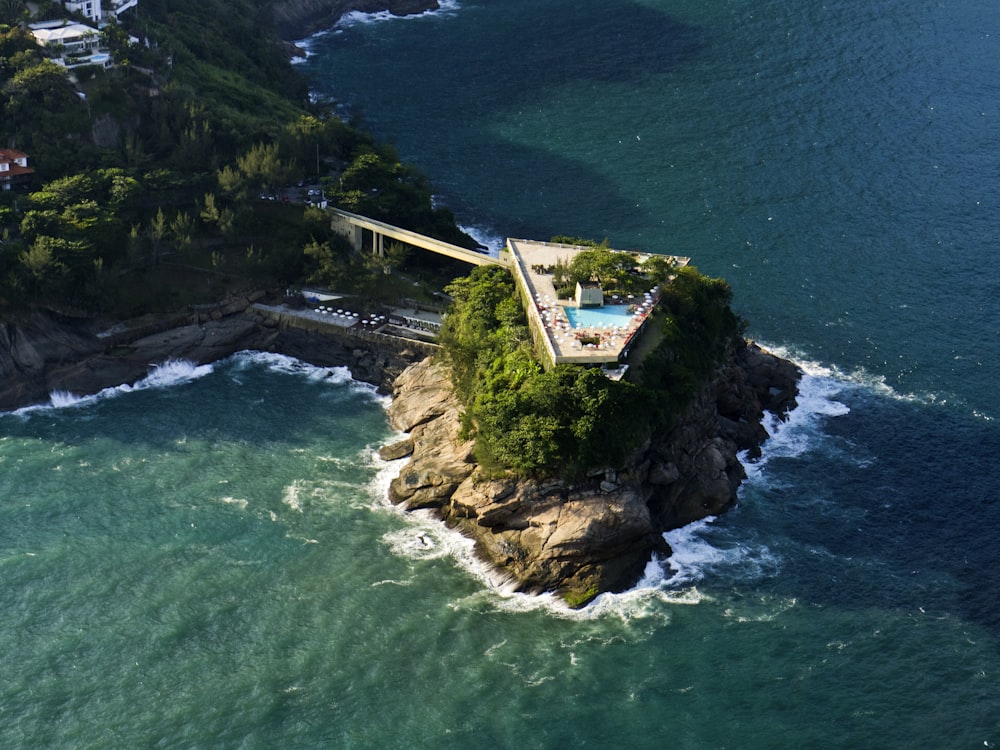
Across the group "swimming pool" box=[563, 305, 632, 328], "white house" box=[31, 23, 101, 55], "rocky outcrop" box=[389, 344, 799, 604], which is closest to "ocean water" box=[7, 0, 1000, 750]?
"rocky outcrop" box=[389, 344, 799, 604]

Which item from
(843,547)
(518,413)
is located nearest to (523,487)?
(518,413)

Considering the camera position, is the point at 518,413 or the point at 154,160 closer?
the point at 518,413

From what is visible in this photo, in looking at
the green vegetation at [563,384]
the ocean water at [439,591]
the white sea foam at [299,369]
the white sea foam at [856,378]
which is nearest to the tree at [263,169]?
the white sea foam at [299,369]

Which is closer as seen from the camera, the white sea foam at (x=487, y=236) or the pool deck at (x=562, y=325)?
the pool deck at (x=562, y=325)

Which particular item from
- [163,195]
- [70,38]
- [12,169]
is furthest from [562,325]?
[70,38]

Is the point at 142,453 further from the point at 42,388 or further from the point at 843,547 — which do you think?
the point at 843,547

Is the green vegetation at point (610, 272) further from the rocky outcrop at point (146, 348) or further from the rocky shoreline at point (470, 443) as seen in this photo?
the rocky outcrop at point (146, 348)

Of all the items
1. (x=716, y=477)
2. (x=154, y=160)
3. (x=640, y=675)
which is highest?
(x=154, y=160)
